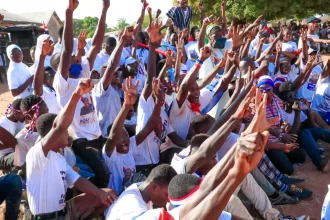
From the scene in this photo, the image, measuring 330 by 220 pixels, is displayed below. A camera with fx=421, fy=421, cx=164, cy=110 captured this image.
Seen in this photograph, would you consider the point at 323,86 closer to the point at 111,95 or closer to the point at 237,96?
the point at 237,96

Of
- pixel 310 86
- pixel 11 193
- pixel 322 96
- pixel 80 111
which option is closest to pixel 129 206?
pixel 11 193

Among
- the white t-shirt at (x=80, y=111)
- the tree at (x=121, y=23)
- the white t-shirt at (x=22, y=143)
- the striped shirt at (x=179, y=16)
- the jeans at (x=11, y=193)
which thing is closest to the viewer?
the jeans at (x=11, y=193)

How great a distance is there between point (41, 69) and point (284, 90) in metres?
3.36

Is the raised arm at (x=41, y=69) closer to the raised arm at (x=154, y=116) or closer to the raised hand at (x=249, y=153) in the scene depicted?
the raised arm at (x=154, y=116)

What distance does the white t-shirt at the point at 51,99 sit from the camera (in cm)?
481

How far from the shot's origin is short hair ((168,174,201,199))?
2.61 metres

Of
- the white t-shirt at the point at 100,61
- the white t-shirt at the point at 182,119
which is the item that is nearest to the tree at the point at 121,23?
the white t-shirt at the point at 100,61

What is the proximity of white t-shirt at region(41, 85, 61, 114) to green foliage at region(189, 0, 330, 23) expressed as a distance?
1595cm

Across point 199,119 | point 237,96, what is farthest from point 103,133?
point 237,96

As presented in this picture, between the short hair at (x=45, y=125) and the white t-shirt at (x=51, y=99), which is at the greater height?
the short hair at (x=45, y=125)

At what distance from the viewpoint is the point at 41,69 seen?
450cm

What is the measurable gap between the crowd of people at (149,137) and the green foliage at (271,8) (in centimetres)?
1309

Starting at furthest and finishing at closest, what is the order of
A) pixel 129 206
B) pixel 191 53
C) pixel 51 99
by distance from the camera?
pixel 191 53
pixel 51 99
pixel 129 206

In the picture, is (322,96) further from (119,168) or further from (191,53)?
(119,168)
